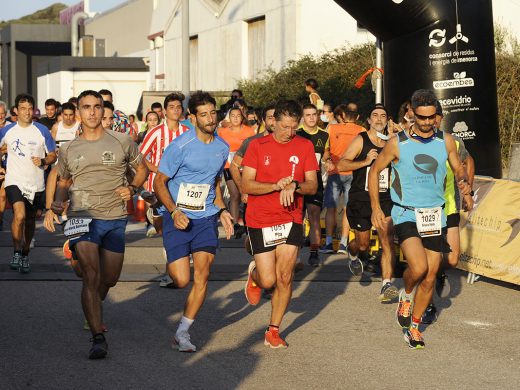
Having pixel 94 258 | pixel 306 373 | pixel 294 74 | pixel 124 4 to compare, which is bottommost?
pixel 306 373

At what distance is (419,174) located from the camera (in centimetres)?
825

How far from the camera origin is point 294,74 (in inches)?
1315

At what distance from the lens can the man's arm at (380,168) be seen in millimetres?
8299

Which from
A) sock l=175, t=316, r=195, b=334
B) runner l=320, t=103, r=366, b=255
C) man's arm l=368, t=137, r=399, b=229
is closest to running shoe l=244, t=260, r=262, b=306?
sock l=175, t=316, r=195, b=334

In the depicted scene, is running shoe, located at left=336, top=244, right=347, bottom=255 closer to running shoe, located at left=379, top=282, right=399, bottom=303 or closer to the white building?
running shoe, located at left=379, top=282, right=399, bottom=303

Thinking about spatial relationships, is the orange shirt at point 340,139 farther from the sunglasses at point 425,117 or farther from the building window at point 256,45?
the building window at point 256,45

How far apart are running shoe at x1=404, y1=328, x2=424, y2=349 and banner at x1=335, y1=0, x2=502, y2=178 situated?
656cm

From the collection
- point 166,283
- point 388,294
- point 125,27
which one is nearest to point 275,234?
point 388,294

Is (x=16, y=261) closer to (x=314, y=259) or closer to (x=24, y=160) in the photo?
(x=24, y=160)

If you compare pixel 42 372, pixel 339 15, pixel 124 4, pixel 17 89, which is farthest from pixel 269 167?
pixel 17 89

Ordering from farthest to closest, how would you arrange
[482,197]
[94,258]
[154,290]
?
[482,197], [154,290], [94,258]

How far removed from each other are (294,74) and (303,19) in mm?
1874

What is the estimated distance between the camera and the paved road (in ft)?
22.8

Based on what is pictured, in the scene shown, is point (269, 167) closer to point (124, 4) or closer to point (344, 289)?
point (344, 289)
